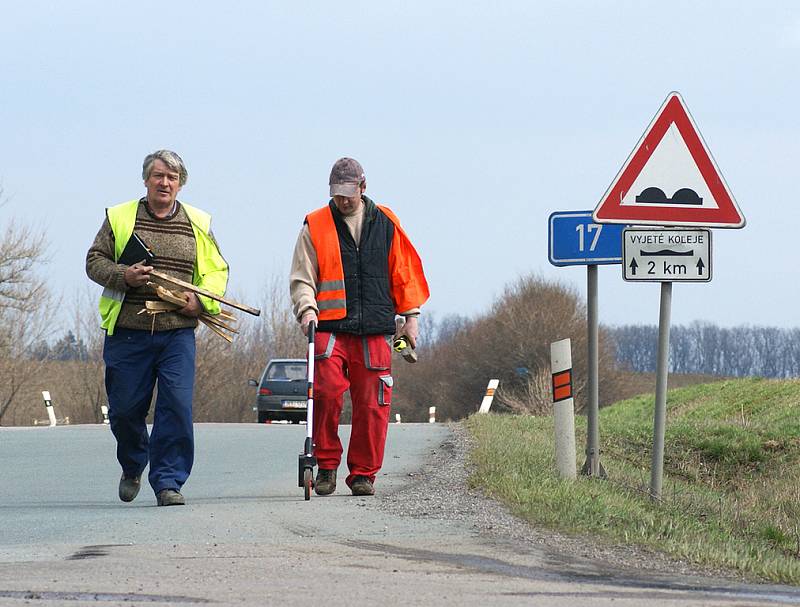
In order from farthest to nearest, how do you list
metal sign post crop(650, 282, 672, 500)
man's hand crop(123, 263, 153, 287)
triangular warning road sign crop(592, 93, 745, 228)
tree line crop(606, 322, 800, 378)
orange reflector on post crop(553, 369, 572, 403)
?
tree line crop(606, 322, 800, 378) < orange reflector on post crop(553, 369, 572, 403) < metal sign post crop(650, 282, 672, 500) < triangular warning road sign crop(592, 93, 745, 228) < man's hand crop(123, 263, 153, 287)

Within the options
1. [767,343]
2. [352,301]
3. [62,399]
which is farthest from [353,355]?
[767,343]

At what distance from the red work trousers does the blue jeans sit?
819 millimetres

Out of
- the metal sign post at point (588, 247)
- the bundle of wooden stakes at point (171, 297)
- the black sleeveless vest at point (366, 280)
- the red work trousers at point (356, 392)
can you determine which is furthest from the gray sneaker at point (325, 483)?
the metal sign post at point (588, 247)

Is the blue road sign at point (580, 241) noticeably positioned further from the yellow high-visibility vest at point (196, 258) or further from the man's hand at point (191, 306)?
the man's hand at point (191, 306)

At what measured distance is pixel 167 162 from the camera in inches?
368

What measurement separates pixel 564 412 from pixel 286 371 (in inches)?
840

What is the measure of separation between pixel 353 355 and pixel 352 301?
1.15 ft


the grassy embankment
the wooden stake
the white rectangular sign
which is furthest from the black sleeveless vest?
the white rectangular sign

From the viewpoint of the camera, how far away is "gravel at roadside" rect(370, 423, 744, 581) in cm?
640

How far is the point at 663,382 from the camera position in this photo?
9727 mm

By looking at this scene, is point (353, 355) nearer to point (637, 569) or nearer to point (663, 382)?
point (663, 382)

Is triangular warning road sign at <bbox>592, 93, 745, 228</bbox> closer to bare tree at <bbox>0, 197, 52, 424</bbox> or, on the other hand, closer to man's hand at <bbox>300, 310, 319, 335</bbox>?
man's hand at <bbox>300, 310, 319, 335</bbox>

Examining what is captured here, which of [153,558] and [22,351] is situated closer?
[153,558]

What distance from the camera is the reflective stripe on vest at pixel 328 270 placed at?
30.7 feet
